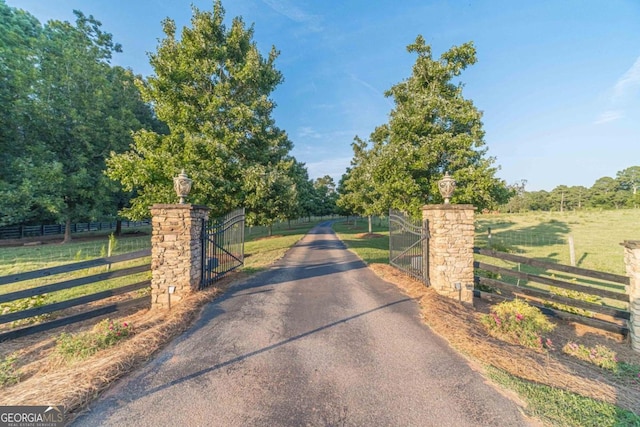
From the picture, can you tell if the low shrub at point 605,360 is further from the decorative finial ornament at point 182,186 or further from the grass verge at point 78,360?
the decorative finial ornament at point 182,186

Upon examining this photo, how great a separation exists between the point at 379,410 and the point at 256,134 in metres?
11.7

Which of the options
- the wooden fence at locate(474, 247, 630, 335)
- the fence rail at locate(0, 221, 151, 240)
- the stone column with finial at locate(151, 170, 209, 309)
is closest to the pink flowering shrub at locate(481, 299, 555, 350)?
the wooden fence at locate(474, 247, 630, 335)

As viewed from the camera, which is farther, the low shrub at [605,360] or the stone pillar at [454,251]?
the stone pillar at [454,251]

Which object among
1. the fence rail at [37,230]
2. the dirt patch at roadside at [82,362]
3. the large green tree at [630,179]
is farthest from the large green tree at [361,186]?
the large green tree at [630,179]

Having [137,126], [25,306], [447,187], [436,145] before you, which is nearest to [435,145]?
[436,145]

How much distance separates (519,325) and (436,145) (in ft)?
27.9

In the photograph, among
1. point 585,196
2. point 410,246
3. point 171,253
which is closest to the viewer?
point 171,253

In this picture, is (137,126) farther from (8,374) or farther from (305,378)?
(305,378)

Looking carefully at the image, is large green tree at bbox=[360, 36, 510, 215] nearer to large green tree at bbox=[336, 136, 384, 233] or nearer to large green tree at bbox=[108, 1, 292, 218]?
large green tree at bbox=[336, 136, 384, 233]

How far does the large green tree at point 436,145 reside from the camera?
11.0 m

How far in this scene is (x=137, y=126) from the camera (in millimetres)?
22484

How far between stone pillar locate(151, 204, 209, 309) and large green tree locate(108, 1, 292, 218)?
171 inches

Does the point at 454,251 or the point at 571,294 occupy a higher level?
the point at 454,251

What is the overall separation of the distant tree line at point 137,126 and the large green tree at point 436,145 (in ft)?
18.3
